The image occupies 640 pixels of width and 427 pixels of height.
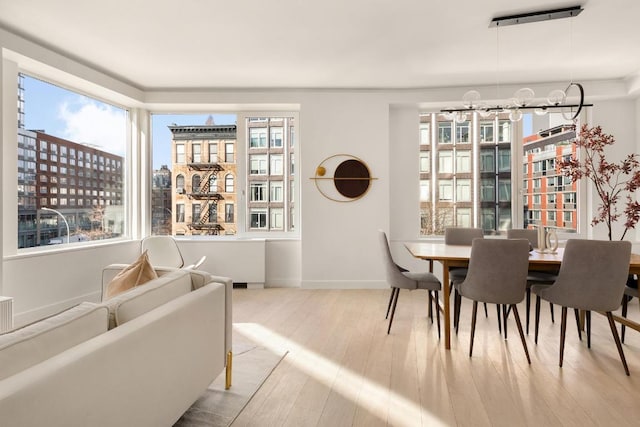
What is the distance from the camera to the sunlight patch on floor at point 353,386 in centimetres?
218

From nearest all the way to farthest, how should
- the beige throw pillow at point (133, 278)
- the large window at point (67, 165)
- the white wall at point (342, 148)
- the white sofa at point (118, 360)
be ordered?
the white sofa at point (118, 360) → the beige throw pillow at point (133, 278) → the large window at point (67, 165) → the white wall at point (342, 148)

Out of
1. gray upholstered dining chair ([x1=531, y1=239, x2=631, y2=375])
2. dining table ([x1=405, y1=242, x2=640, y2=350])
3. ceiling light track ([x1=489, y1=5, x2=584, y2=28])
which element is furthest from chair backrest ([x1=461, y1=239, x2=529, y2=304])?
ceiling light track ([x1=489, y1=5, x2=584, y2=28])

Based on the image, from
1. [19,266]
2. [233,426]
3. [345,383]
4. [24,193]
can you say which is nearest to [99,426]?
[233,426]

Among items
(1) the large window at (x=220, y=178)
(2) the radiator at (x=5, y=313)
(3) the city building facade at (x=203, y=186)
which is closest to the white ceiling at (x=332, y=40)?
(1) the large window at (x=220, y=178)

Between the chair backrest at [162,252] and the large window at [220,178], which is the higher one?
the large window at [220,178]

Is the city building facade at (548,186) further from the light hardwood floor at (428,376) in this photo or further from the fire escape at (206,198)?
the fire escape at (206,198)

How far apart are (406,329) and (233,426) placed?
6.75 feet

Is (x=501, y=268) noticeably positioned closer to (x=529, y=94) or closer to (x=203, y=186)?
(x=529, y=94)

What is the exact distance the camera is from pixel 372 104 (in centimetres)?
546

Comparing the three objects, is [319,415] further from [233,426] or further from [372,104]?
[372,104]

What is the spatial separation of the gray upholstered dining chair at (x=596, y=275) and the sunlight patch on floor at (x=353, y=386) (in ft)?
4.37

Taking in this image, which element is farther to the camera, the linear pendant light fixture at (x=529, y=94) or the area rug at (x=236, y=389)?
the linear pendant light fixture at (x=529, y=94)

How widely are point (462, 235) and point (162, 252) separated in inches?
135

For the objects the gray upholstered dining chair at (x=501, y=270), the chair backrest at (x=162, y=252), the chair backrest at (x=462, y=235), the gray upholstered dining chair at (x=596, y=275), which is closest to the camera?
the gray upholstered dining chair at (x=596, y=275)
